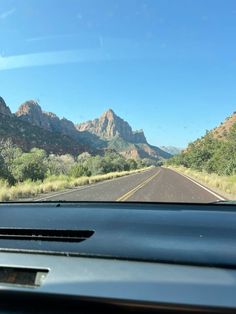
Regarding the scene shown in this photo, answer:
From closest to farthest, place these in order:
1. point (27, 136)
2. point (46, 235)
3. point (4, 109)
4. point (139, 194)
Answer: point (46, 235)
point (139, 194)
point (27, 136)
point (4, 109)

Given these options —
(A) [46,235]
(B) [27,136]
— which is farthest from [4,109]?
(A) [46,235]

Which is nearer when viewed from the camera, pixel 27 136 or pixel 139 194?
pixel 139 194

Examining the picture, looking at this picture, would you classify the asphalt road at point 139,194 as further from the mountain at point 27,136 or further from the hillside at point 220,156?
the mountain at point 27,136

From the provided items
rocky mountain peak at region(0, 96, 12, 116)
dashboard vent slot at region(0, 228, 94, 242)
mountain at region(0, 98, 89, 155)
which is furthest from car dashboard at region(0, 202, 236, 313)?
rocky mountain peak at region(0, 96, 12, 116)

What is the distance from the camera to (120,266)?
2414 mm

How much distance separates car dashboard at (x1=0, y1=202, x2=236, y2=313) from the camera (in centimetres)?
220

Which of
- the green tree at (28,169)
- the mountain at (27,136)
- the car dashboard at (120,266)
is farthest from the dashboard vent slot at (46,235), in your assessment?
the mountain at (27,136)

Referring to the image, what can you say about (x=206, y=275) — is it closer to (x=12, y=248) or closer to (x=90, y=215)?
(x=12, y=248)

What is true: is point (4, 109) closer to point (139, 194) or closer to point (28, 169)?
point (28, 169)

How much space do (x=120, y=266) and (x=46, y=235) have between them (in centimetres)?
63

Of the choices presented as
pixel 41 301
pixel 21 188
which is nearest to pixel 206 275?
pixel 41 301

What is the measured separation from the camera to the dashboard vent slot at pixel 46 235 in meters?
2.85

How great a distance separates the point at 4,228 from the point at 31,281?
0.69 meters

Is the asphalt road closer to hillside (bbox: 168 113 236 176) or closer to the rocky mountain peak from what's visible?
hillside (bbox: 168 113 236 176)
